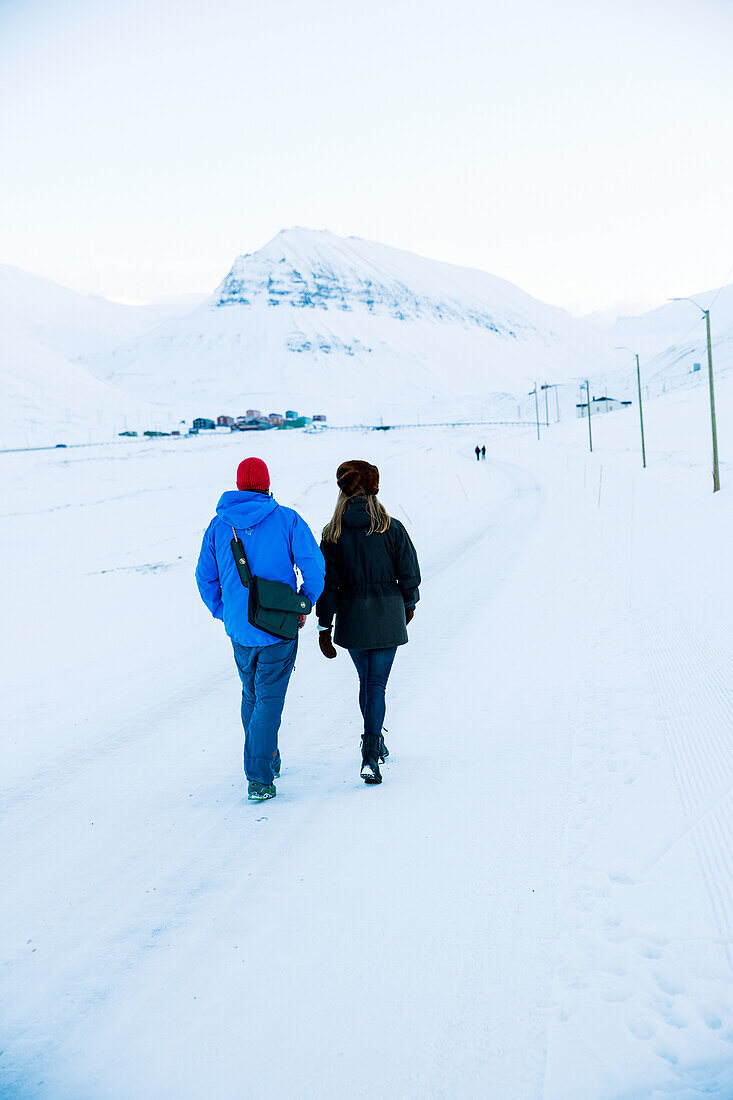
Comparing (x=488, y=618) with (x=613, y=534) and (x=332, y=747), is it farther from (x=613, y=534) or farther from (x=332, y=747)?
(x=613, y=534)

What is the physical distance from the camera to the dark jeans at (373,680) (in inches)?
203

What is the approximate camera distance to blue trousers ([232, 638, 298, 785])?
4891 mm

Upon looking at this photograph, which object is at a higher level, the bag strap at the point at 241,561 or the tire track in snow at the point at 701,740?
the bag strap at the point at 241,561

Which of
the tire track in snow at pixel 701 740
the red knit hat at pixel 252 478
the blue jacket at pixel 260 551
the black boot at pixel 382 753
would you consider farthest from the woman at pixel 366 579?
the tire track in snow at pixel 701 740

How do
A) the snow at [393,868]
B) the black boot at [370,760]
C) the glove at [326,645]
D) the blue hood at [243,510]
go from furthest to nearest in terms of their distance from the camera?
1. the black boot at [370,760]
2. the glove at [326,645]
3. the blue hood at [243,510]
4. the snow at [393,868]

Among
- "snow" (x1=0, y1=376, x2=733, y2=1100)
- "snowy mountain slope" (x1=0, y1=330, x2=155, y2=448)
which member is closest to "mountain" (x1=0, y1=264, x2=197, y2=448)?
"snowy mountain slope" (x1=0, y1=330, x2=155, y2=448)

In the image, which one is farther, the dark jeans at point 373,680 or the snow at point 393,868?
the dark jeans at point 373,680

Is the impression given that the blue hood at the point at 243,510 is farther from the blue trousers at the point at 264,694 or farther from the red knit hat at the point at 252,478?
the blue trousers at the point at 264,694

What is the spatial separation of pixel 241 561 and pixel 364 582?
82 centimetres

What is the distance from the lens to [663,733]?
563cm

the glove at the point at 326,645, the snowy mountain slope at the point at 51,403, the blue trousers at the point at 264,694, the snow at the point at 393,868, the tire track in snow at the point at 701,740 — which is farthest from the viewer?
the snowy mountain slope at the point at 51,403

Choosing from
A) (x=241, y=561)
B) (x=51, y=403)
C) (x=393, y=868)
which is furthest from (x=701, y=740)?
(x=51, y=403)

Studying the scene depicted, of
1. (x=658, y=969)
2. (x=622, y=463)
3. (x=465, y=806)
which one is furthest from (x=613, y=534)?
(x=622, y=463)

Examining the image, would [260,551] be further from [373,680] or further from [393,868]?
[393,868]
